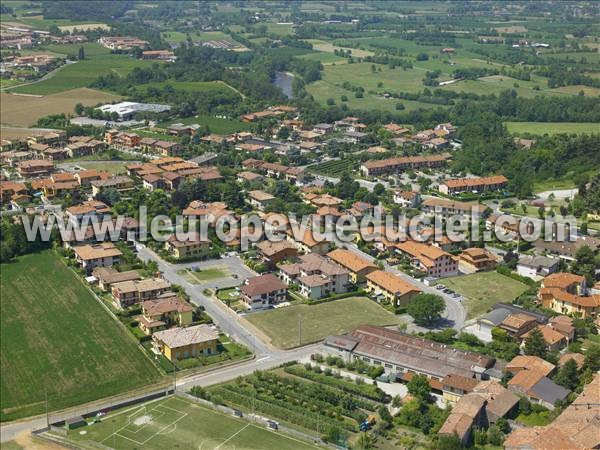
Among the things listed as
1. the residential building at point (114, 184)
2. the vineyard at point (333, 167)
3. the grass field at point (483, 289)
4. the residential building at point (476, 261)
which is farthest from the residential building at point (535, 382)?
the vineyard at point (333, 167)

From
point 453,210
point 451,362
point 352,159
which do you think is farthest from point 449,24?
point 451,362

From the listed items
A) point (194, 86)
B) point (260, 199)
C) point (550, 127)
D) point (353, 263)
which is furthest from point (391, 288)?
point (194, 86)

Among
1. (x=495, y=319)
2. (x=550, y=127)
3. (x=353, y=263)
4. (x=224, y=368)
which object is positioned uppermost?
(x=550, y=127)

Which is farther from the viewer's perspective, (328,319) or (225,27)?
(225,27)

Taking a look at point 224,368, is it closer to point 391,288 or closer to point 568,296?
point 391,288

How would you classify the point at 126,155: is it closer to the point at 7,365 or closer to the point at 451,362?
the point at 7,365

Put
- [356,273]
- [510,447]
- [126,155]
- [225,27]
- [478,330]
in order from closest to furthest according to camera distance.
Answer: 1. [510,447]
2. [478,330]
3. [356,273]
4. [126,155]
5. [225,27]
